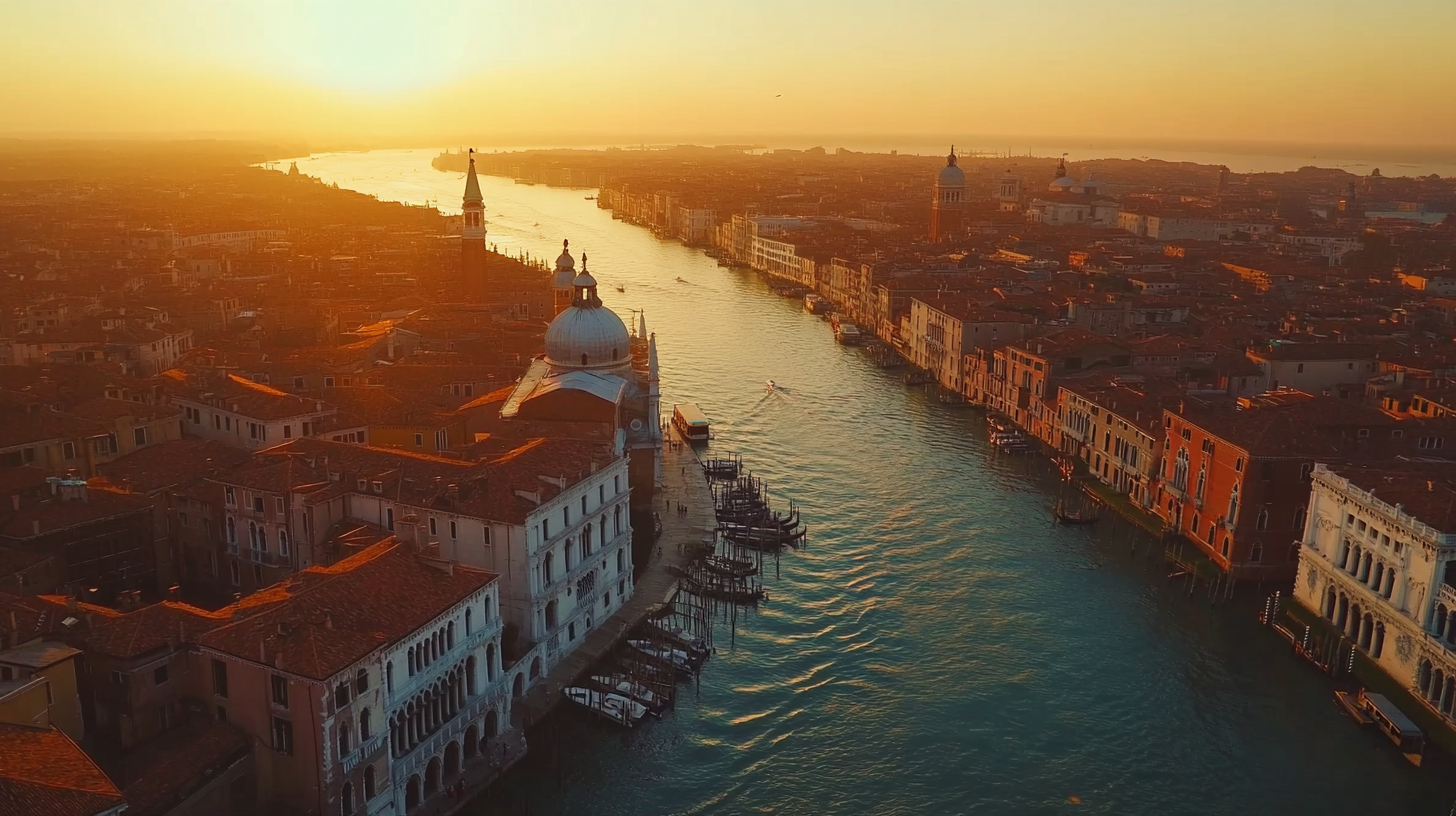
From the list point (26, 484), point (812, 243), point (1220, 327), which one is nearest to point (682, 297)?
point (812, 243)

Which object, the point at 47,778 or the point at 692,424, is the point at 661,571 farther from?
the point at 47,778

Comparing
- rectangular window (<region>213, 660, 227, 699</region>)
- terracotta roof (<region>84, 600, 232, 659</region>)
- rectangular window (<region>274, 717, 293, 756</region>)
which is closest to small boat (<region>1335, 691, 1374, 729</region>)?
rectangular window (<region>274, 717, 293, 756</region>)

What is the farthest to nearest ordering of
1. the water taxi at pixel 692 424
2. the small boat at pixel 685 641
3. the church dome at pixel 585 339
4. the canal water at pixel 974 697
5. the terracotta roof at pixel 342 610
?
the water taxi at pixel 692 424 → the church dome at pixel 585 339 → the small boat at pixel 685 641 → the canal water at pixel 974 697 → the terracotta roof at pixel 342 610

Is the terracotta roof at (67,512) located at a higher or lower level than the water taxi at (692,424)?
higher

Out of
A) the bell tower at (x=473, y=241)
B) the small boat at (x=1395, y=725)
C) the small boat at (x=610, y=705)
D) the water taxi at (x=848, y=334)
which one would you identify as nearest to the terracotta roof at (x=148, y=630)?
the small boat at (x=610, y=705)

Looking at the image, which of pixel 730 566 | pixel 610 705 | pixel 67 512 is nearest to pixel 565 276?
pixel 730 566

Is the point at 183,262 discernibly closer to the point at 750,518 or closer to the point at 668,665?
the point at 750,518

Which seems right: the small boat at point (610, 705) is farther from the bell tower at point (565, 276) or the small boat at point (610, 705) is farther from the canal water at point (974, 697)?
the bell tower at point (565, 276)
